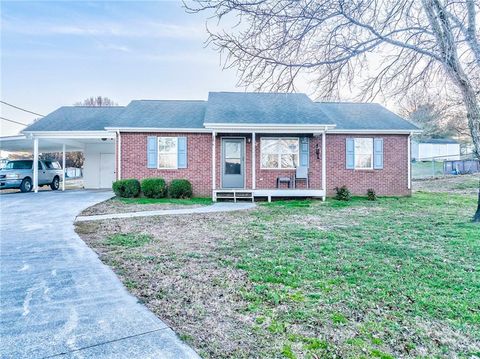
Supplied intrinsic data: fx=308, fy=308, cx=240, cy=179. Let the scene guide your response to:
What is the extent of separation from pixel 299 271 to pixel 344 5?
13.5ft

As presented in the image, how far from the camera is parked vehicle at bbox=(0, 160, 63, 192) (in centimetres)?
1532

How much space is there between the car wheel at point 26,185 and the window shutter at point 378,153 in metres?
17.3

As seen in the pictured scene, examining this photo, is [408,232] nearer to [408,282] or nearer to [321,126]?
[408,282]

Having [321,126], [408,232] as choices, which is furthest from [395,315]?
[321,126]

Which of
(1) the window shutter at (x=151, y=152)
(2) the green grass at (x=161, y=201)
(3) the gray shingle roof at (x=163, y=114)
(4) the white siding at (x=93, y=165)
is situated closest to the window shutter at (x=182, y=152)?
(3) the gray shingle roof at (x=163, y=114)

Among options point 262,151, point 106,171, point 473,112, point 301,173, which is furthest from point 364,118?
point 106,171

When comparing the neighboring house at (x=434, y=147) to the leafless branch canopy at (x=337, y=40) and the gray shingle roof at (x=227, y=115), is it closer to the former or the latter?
the gray shingle roof at (x=227, y=115)

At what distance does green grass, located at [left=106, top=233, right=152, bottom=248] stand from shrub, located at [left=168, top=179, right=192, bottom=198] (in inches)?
248

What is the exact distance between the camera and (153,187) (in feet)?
41.9

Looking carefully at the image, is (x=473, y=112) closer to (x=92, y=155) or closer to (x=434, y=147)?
(x=92, y=155)

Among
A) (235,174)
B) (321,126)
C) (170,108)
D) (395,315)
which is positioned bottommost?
(395,315)

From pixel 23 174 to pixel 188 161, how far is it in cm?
904

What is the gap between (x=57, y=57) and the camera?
1914 cm

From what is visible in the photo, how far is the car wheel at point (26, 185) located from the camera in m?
15.8
